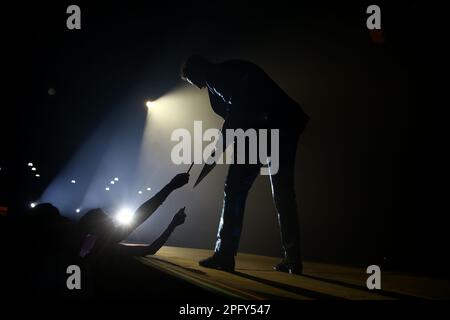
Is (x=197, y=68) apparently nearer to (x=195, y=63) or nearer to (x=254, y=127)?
(x=195, y=63)

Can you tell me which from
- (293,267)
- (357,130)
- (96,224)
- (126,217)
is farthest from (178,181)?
(126,217)

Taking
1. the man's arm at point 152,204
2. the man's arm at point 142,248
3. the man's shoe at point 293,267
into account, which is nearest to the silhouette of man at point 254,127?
the man's shoe at point 293,267

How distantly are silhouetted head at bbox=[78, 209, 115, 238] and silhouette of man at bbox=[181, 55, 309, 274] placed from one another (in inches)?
33.4

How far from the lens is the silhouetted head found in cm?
155

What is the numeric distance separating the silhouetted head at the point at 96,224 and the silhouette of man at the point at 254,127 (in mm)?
848

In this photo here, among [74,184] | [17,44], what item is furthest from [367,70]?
[74,184]

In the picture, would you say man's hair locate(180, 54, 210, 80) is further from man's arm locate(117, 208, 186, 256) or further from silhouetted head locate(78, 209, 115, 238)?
silhouetted head locate(78, 209, 115, 238)

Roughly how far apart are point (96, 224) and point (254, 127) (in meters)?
1.44

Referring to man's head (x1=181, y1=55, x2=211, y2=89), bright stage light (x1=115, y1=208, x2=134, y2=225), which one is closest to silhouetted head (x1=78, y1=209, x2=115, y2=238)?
bright stage light (x1=115, y1=208, x2=134, y2=225)

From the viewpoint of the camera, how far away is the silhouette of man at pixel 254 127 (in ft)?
7.66

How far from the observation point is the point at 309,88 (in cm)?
441

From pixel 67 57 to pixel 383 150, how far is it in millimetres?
10837

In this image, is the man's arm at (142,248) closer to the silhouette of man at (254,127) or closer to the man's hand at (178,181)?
the silhouette of man at (254,127)
